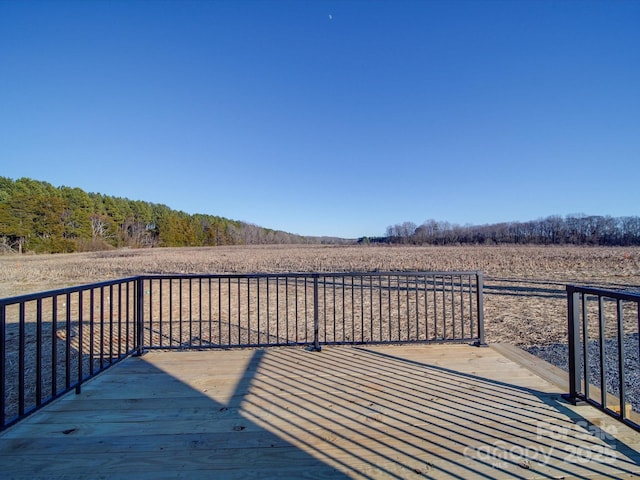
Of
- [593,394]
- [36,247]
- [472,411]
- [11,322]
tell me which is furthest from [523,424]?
[36,247]

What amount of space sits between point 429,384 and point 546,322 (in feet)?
16.5

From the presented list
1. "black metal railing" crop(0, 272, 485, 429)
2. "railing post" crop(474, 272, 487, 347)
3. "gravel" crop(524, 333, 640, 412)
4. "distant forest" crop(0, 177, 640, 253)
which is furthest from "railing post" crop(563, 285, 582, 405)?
"distant forest" crop(0, 177, 640, 253)

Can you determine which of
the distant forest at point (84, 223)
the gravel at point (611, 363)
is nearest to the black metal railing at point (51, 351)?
the gravel at point (611, 363)

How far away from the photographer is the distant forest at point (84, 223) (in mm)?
37719

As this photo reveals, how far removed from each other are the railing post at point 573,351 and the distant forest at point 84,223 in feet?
166

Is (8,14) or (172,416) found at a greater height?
(8,14)

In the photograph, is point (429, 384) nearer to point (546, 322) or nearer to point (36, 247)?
point (546, 322)

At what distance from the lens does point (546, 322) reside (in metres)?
6.04

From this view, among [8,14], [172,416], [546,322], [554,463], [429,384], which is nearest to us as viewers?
[554,463]

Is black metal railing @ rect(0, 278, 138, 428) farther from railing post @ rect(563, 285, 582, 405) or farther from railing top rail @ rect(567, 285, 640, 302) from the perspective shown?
railing post @ rect(563, 285, 582, 405)

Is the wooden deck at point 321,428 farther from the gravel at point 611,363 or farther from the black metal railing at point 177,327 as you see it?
the gravel at point 611,363

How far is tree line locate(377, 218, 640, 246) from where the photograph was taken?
50.8 m

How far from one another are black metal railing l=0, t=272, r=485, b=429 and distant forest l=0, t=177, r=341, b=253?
4231 centimetres

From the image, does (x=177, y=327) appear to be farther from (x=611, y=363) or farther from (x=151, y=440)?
(x=611, y=363)
